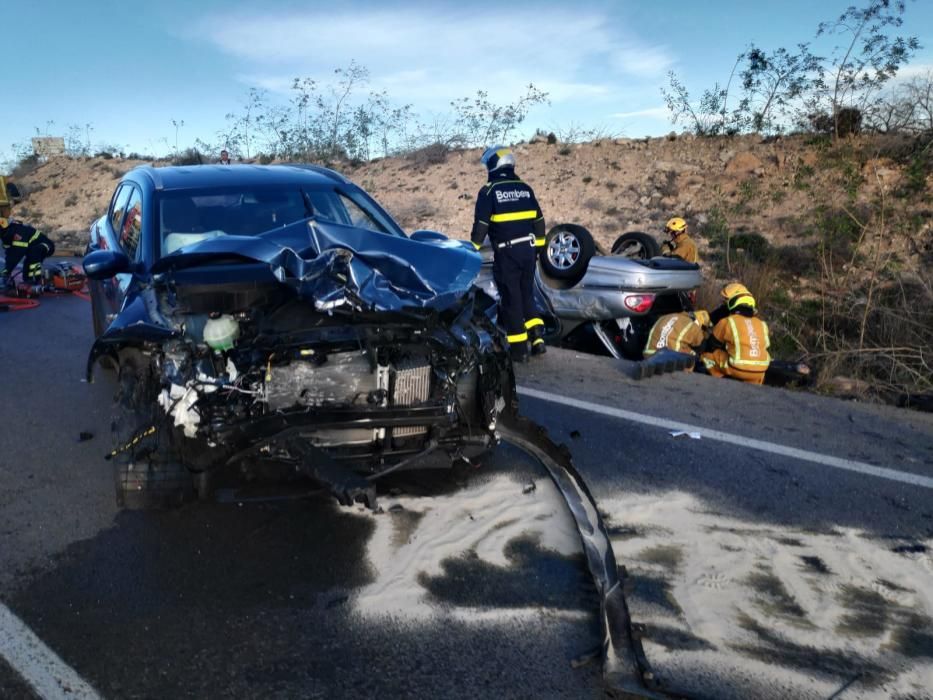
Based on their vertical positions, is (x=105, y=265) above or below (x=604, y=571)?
above

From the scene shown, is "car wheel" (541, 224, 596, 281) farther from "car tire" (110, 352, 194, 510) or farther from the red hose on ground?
the red hose on ground

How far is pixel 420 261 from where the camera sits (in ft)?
13.1

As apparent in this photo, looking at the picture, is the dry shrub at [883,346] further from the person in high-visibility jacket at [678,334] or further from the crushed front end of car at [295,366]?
the crushed front end of car at [295,366]

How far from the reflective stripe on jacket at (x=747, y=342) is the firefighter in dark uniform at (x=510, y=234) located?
6.19 ft

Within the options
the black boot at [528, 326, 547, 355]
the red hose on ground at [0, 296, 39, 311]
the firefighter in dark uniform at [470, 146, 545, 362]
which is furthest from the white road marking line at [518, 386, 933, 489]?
the red hose on ground at [0, 296, 39, 311]

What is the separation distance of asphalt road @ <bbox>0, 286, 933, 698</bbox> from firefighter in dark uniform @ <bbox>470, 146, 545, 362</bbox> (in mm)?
1855

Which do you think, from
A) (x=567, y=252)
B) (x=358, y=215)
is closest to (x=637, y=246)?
(x=567, y=252)

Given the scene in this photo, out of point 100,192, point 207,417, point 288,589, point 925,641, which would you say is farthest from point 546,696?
point 100,192

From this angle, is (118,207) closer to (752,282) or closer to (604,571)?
(604,571)

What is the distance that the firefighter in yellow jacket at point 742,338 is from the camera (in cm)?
683

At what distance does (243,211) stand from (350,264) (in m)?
1.58

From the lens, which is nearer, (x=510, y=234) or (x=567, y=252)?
(x=510, y=234)

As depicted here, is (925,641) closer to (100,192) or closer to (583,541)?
(583,541)

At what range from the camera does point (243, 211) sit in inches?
192
